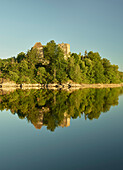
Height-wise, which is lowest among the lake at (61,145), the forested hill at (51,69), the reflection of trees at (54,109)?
the lake at (61,145)

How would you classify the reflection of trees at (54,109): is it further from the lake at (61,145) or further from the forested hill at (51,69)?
the forested hill at (51,69)

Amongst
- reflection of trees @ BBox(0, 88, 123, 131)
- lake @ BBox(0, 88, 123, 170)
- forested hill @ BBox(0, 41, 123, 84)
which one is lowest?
lake @ BBox(0, 88, 123, 170)

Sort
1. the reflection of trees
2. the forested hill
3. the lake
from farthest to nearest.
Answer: the forested hill < the reflection of trees < the lake

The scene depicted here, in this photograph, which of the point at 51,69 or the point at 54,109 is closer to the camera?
the point at 54,109

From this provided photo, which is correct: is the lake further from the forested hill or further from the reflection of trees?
the forested hill

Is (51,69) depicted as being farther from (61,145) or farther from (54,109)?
(61,145)

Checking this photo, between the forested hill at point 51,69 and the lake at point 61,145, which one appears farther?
the forested hill at point 51,69

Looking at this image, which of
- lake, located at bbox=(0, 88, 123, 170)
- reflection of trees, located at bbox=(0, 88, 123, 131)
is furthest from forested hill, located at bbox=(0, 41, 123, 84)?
lake, located at bbox=(0, 88, 123, 170)

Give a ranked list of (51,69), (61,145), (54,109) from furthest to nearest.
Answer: (51,69)
(54,109)
(61,145)

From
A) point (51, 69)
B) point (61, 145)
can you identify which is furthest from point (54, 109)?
point (51, 69)

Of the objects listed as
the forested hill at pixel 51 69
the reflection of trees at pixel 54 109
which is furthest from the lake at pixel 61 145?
the forested hill at pixel 51 69

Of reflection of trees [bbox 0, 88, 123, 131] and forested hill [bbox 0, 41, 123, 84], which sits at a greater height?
forested hill [bbox 0, 41, 123, 84]

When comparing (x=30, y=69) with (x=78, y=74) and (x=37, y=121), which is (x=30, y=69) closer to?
(x=78, y=74)

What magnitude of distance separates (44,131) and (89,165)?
444 centimetres
